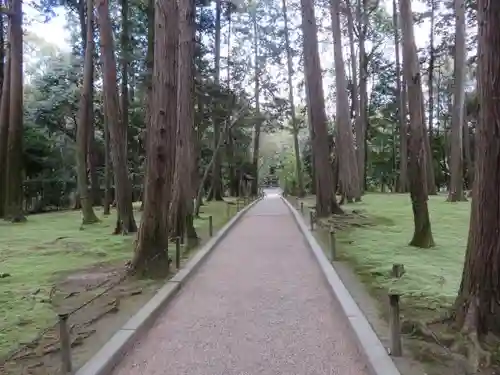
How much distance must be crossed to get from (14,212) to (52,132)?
11326 millimetres

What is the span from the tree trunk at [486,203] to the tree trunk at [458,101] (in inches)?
806

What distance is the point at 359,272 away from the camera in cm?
858

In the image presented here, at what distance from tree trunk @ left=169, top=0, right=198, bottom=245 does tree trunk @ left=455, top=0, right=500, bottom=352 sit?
28.1 feet

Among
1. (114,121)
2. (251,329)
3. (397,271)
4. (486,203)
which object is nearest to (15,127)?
(114,121)

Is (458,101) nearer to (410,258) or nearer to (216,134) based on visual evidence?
(216,134)

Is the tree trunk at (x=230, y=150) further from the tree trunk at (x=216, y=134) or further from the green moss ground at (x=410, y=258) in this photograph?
the green moss ground at (x=410, y=258)

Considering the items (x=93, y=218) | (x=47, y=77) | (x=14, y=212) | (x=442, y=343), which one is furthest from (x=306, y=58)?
(x=47, y=77)

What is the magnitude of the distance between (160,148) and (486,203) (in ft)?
17.5

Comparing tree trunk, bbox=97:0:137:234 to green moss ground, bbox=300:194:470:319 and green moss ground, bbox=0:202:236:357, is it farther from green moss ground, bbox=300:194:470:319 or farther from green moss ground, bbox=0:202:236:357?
green moss ground, bbox=300:194:470:319

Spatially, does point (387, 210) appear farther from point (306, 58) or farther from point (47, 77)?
point (47, 77)

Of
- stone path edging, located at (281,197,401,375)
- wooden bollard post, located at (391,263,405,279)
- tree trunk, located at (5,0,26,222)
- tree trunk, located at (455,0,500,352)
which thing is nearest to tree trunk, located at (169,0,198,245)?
stone path edging, located at (281,197,401,375)

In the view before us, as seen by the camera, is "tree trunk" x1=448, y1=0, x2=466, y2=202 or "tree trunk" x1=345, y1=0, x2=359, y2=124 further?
"tree trunk" x1=345, y1=0, x2=359, y2=124

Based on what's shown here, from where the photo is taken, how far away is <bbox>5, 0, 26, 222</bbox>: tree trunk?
65.2 ft

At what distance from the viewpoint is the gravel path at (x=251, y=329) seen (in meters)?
4.67
